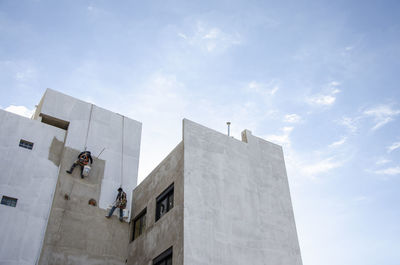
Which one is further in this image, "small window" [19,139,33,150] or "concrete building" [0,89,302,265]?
"small window" [19,139,33,150]

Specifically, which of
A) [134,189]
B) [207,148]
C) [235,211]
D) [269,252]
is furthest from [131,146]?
[269,252]

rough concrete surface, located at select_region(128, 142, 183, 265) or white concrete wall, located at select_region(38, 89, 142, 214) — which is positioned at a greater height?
white concrete wall, located at select_region(38, 89, 142, 214)

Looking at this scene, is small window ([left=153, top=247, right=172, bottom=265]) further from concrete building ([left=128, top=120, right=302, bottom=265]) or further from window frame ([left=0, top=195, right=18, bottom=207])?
window frame ([left=0, top=195, right=18, bottom=207])

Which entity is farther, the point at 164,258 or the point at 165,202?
the point at 165,202

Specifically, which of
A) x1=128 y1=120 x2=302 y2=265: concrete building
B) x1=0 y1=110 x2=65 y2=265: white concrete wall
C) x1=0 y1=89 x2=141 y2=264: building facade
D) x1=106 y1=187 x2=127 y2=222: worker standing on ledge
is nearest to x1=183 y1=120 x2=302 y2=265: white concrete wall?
x1=128 y1=120 x2=302 y2=265: concrete building

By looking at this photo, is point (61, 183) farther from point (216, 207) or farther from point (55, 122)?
point (216, 207)

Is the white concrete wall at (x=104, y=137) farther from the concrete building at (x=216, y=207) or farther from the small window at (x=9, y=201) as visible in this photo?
the small window at (x=9, y=201)

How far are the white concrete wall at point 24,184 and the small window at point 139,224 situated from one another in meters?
4.97

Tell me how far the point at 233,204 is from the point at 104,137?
11.0 meters

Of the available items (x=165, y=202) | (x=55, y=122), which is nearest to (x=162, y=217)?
(x=165, y=202)

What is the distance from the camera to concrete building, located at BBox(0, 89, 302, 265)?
17406 mm

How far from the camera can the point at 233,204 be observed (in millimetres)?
18453

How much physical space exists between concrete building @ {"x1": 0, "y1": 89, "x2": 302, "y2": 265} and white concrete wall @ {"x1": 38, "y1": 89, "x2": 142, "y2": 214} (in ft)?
0.22

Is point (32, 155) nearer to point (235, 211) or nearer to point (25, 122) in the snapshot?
point (25, 122)
